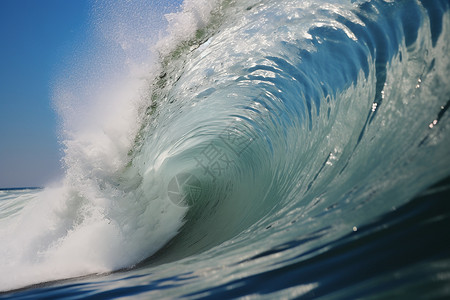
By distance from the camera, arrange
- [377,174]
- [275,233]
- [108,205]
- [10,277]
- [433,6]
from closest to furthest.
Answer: [377,174]
[275,233]
[433,6]
[10,277]
[108,205]

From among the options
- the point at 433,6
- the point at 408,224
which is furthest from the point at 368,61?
the point at 408,224

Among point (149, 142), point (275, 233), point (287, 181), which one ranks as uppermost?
point (149, 142)

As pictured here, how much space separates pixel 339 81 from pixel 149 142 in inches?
135

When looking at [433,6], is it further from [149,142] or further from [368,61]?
[149,142]

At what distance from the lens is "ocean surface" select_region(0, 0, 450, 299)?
220 centimetres

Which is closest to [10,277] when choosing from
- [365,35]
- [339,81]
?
[339,81]

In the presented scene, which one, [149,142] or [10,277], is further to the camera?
[149,142]

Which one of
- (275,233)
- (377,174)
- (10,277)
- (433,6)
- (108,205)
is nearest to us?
(377,174)

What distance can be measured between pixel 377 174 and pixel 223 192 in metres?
4.48

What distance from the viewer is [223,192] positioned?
23.6ft

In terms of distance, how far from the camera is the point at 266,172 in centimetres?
636

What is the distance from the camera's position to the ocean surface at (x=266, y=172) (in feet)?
7.22

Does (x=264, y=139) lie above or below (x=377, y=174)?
above

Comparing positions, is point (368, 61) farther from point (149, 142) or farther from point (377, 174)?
point (149, 142)
